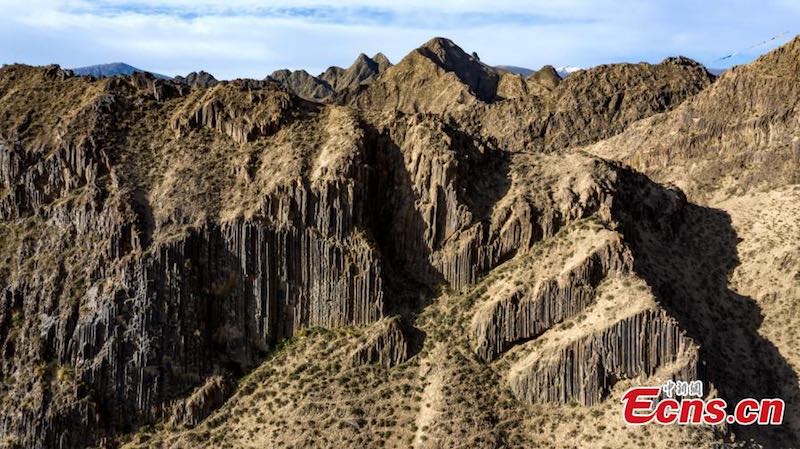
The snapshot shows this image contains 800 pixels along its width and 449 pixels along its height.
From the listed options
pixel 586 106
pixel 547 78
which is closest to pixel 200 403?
pixel 586 106

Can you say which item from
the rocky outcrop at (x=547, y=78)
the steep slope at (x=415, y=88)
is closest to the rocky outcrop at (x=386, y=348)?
the steep slope at (x=415, y=88)

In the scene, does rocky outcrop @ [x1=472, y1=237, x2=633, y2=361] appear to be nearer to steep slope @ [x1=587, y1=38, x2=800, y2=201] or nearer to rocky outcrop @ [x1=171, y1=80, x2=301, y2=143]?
rocky outcrop @ [x1=171, y1=80, x2=301, y2=143]

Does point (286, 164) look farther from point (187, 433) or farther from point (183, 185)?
point (187, 433)

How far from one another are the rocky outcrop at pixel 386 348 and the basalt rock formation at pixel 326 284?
6.5 inches

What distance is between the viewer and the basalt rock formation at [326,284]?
55125mm

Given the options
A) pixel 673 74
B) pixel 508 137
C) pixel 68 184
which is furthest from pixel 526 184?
pixel 673 74

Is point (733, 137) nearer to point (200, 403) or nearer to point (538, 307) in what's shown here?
point (538, 307)

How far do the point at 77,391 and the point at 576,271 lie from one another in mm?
36542

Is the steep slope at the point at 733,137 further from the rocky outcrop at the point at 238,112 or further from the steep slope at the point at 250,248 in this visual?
the rocky outcrop at the point at 238,112

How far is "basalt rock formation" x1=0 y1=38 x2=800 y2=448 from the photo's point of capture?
55125 mm

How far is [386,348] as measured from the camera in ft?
191

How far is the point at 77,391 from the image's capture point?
55.9 metres

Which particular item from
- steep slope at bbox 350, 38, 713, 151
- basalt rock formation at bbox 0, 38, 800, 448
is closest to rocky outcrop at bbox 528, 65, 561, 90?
steep slope at bbox 350, 38, 713, 151

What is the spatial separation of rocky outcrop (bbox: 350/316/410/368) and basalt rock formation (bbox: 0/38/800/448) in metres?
0.17
